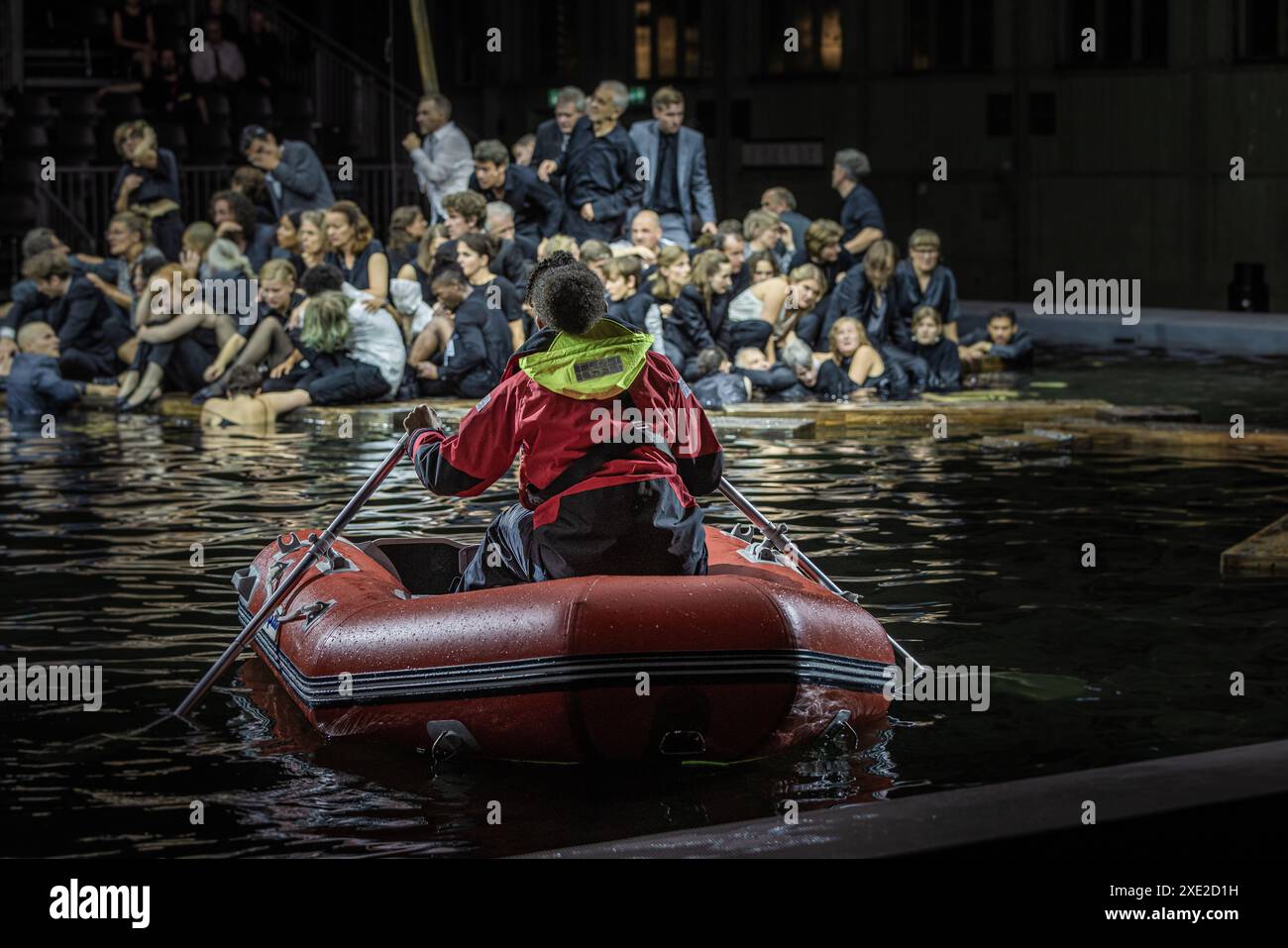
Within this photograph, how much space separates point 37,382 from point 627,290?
13.8 ft

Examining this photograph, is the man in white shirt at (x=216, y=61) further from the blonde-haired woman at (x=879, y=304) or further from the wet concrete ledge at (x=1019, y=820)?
the wet concrete ledge at (x=1019, y=820)

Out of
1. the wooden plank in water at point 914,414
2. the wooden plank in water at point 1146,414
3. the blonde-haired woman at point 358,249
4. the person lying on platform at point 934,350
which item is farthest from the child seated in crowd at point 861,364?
the blonde-haired woman at point 358,249

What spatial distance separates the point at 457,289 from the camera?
610 inches

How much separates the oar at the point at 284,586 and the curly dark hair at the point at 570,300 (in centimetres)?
77

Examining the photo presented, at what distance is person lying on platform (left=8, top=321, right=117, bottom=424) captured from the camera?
1559cm

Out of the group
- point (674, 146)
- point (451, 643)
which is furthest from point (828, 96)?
point (451, 643)

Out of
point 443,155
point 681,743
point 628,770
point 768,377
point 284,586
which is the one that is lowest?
point 628,770

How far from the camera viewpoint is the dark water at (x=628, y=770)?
6383 millimetres

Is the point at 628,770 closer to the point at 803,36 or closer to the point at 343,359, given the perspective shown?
the point at 343,359

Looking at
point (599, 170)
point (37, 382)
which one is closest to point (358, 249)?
point (37, 382)

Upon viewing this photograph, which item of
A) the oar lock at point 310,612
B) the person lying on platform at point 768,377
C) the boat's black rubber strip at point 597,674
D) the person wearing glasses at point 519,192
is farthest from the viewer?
the person wearing glasses at point 519,192

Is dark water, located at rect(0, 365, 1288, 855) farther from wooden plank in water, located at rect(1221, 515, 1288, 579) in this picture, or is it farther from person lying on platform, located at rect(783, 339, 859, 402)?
person lying on platform, located at rect(783, 339, 859, 402)

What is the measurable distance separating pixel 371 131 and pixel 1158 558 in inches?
686
